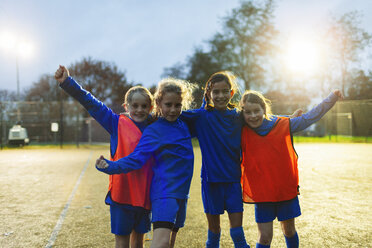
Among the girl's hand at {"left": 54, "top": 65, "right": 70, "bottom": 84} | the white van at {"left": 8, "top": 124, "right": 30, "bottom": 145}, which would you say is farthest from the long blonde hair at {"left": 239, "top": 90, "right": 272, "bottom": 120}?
the white van at {"left": 8, "top": 124, "right": 30, "bottom": 145}

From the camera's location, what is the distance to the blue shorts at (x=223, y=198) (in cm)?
271

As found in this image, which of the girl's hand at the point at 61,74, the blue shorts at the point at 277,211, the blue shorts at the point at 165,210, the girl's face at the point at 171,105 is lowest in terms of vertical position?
the blue shorts at the point at 277,211

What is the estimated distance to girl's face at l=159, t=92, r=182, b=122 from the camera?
8.15 feet

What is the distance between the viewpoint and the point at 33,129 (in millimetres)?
26344

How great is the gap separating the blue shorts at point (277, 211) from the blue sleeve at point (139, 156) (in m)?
1.06

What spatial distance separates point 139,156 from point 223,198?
886mm

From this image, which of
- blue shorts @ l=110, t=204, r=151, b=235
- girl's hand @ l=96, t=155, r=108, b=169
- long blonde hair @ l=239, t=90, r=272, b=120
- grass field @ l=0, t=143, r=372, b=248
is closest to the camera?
girl's hand @ l=96, t=155, r=108, b=169

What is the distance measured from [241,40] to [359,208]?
27.3 meters

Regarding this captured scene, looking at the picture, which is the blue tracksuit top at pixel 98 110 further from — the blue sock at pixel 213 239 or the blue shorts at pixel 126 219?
the blue sock at pixel 213 239

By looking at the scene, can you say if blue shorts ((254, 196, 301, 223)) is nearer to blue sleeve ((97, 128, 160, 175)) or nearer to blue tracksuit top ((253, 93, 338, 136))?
blue tracksuit top ((253, 93, 338, 136))

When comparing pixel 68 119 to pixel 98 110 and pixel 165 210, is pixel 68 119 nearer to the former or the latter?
pixel 98 110

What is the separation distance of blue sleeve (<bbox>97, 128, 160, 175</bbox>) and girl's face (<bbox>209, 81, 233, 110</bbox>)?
740 mm

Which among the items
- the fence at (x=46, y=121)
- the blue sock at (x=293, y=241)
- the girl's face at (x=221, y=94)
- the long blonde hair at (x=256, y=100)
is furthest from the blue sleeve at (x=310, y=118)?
the fence at (x=46, y=121)

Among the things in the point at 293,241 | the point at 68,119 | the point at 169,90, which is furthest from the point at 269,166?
the point at 68,119
